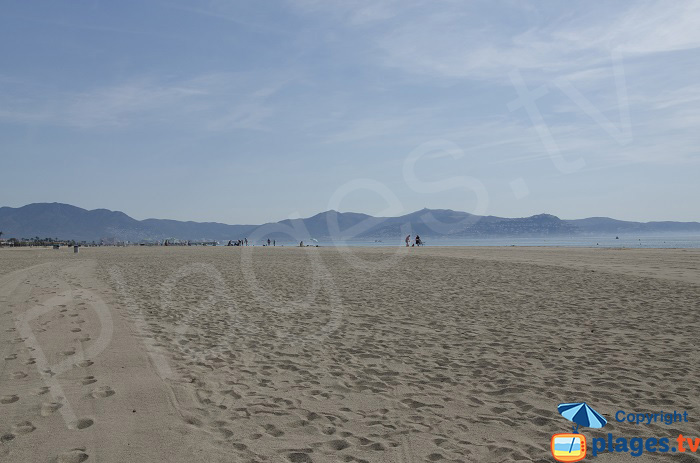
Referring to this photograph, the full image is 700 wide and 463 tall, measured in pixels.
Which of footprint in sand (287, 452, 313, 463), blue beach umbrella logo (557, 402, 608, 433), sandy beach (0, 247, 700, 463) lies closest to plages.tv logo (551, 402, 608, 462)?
blue beach umbrella logo (557, 402, 608, 433)

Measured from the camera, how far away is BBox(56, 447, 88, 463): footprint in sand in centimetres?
415

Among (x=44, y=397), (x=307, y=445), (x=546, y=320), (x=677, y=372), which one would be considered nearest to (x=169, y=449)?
(x=307, y=445)

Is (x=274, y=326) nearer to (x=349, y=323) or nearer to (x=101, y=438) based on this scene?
(x=349, y=323)

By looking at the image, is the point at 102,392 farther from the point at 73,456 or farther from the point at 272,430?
the point at 272,430

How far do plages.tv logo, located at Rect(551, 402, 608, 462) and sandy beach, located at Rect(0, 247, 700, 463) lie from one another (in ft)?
0.35

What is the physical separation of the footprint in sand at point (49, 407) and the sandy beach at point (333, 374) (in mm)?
66

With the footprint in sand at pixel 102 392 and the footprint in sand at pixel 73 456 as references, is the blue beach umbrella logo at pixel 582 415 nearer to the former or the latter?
the footprint in sand at pixel 73 456

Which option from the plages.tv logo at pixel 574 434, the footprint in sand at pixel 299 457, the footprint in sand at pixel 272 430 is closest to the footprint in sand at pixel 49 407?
the footprint in sand at pixel 272 430

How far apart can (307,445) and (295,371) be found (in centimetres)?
254

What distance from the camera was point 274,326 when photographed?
34.2 feet

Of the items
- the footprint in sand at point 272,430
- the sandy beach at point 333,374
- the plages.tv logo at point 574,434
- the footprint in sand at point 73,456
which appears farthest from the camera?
the footprint in sand at point 272,430

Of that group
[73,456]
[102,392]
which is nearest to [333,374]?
[102,392]

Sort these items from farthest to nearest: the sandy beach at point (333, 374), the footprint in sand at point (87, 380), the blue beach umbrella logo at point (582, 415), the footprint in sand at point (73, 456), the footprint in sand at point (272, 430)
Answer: the footprint in sand at point (87, 380) → the blue beach umbrella logo at point (582, 415) → the footprint in sand at point (272, 430) → the sandy beach at point (333, 374) → the footprint in sand at point (73, 456)

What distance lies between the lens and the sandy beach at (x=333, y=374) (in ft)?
15.1
